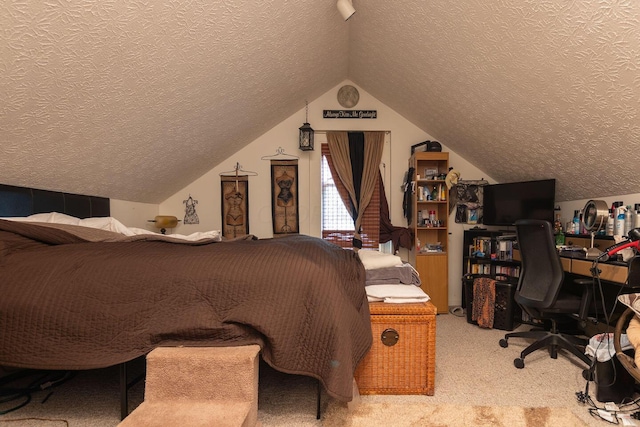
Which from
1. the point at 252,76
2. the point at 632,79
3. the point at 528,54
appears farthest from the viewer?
the point at 252,76

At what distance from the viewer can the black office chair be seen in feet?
7.39

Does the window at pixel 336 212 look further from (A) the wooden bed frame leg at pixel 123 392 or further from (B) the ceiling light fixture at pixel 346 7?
(A) the wooden bed frame leg at pixel 123 392

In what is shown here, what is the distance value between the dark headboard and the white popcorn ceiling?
0.08m

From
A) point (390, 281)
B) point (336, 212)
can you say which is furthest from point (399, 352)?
point (336, 212)

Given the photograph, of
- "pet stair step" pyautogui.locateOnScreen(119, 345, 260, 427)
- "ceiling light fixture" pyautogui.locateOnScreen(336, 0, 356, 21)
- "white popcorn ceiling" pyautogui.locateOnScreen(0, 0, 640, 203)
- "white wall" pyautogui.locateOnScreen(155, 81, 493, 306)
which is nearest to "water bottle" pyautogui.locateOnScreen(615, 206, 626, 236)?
"white popcorn ceiling" pyautogui.locateOnScreen(0, 0, 640, 203)

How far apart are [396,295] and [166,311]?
1246 mm

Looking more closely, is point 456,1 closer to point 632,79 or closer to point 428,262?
point 632,79

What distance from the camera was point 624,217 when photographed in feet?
7.95

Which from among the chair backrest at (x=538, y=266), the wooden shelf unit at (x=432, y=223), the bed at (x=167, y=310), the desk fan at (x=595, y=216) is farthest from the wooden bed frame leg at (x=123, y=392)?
the desk fan at (x=595, y=216)

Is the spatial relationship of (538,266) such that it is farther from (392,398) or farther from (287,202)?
(287,202)

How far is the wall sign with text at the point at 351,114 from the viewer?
13.5 feet

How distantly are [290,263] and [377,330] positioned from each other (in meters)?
0.67

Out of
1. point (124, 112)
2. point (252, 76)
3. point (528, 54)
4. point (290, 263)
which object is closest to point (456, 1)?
point (528, 54)

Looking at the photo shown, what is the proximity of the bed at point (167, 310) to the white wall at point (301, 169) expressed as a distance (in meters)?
2.57
